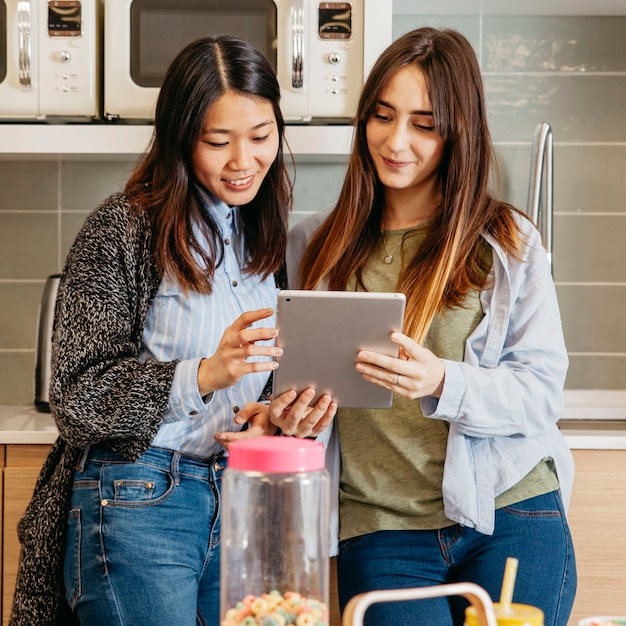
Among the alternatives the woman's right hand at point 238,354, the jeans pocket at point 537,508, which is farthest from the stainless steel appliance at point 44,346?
the jeans pocket at point 537,508

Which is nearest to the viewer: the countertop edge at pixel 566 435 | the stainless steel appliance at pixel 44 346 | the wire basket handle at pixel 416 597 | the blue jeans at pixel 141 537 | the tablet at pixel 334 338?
the wire basket handle at pixel 416 597

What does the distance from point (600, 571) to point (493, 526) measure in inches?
21.2

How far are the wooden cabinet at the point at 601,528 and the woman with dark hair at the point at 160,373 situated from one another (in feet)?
2.29

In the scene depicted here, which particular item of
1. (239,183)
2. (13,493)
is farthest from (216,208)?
(13,493)

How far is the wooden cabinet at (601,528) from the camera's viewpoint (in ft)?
5.80

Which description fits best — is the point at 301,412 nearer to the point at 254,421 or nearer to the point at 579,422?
the point at 254,421

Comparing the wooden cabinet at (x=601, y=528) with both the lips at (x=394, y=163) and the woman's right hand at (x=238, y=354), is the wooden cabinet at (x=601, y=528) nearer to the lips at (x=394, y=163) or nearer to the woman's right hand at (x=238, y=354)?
the lips at (x=394, y=163)

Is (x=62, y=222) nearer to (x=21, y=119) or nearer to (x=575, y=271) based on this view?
(x=21, y=119)

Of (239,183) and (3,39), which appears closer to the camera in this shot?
(239,183)

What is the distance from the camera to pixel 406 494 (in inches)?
56.4

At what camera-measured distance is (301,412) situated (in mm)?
1332

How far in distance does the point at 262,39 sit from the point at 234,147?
0.57 meters

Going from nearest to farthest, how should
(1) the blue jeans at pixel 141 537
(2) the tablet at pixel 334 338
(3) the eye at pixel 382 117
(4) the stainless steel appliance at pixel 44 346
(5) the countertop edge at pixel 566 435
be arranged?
(2) the tablet at pixel 334 338
(1) the blue jeans at pixel 141 537
(3) the eye at pixel 382 117
(5) the countertop edge at pixel 566 435
(4) the stainless steel appliance at pixel 44 346

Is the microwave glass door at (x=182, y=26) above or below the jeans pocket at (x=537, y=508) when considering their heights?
above
